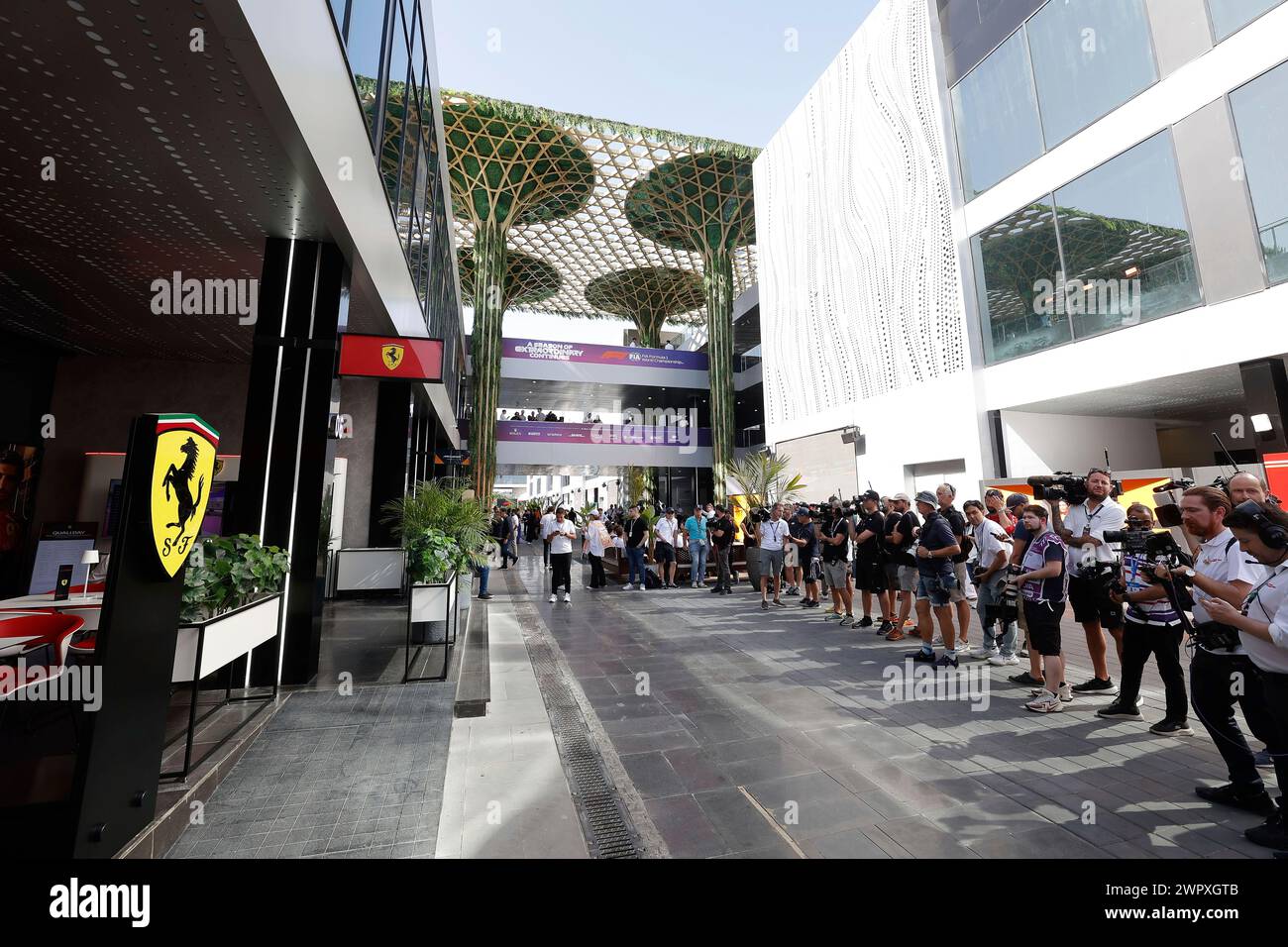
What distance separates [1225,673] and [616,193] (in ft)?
90.1

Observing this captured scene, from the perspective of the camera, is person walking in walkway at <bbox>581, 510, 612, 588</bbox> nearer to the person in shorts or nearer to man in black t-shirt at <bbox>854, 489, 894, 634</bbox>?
man in black t-shirt at <bbox>854, 489, 894, 634</bbox>

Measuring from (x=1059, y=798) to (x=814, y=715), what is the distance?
158 centimetres

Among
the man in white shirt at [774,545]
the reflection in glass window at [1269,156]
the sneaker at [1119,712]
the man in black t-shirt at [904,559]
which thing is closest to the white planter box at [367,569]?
the man in white shirt at [774,545]

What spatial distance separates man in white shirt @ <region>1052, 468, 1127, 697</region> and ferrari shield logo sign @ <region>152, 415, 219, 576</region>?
607 centimetres

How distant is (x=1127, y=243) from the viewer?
33.2 ft

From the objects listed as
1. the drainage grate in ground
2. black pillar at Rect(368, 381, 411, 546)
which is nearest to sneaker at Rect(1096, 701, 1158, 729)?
the drainage grate in ground

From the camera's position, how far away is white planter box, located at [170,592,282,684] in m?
3.05

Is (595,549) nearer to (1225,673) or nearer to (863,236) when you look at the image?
(1225,673)

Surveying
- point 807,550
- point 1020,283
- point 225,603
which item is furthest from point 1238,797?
point 1020,283

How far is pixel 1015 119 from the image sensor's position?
488 inches

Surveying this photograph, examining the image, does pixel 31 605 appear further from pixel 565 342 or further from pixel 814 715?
pixel 565 342

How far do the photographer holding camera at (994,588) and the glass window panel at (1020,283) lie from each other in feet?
27.0
